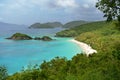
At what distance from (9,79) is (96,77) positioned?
1308 centimetres

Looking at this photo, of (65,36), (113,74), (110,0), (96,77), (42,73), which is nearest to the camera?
(96,77)

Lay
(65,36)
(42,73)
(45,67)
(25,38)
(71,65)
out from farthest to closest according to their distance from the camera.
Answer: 1. (65,36)
2. (25,38)
3. (45,67)
4. (71,65)
5. (42,73)

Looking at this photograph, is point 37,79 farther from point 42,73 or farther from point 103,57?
point 103,57

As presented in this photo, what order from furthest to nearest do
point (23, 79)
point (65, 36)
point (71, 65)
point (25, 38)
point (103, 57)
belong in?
point (65, 36) < point (25, 38) < point (103, 57) < point (71, 65) < point (23, 79)

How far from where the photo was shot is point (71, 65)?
30.2 meters

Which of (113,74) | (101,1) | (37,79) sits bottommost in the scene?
(37,79)

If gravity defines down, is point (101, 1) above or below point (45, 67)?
above

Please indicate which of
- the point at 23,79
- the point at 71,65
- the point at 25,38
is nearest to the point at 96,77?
the point at 23,79

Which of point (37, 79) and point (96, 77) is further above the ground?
point (96, 77)

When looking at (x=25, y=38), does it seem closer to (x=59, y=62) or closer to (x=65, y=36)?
(x=65, y=36)

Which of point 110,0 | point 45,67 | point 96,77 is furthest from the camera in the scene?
point 45,67

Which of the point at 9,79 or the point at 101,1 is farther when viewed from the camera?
the point at 9,79

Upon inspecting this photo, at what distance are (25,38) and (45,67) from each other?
91066 mm

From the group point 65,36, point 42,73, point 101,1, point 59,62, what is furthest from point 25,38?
point 101,1
